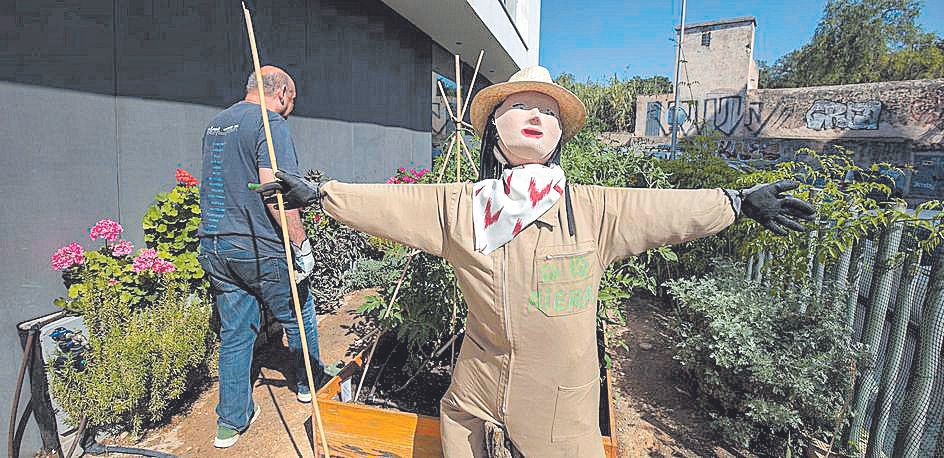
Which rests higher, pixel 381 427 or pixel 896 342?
pixel 896 342

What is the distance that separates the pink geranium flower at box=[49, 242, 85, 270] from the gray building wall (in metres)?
0.11

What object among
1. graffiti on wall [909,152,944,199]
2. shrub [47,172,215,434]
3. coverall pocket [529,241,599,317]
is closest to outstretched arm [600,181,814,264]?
coverall pocket [529,241,599,317]

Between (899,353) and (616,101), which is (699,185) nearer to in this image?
(899,353)

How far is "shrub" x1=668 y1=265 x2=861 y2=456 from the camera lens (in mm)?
2469

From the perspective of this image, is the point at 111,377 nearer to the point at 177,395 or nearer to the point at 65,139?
the point at 177,395

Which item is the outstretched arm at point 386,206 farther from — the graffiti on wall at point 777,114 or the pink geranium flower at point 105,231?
the graffiti on wall at point 777,114

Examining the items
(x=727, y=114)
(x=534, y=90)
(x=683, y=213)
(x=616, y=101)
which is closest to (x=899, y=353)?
(x=683, y=213)

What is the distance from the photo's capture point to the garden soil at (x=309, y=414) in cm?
274

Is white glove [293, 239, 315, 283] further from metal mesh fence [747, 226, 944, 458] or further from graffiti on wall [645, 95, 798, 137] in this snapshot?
graffiti on wall [645, 95, 798, 137]

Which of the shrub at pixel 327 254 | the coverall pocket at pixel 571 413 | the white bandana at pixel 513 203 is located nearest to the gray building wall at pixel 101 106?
the shrub at pixel 327 254

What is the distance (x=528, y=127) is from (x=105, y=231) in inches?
97.1

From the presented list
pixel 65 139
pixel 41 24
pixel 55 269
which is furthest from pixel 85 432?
pixel 41 24

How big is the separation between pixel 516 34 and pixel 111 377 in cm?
1089

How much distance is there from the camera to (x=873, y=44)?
102ft
